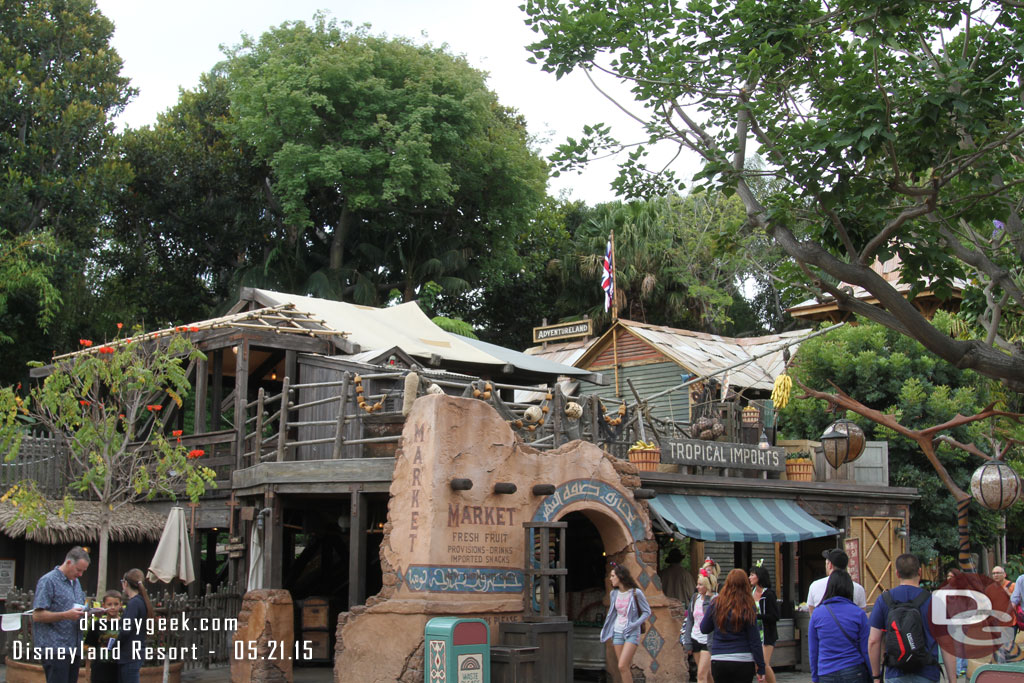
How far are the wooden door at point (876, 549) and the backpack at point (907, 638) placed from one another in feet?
32.2

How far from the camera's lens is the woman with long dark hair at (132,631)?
1045 centimetres

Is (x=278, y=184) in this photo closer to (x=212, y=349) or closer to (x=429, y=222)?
(x=429, y=222)

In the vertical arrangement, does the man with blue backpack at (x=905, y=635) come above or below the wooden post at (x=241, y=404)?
below

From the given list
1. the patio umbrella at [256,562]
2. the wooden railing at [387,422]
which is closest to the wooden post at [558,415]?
the wooden railing at [387,422]

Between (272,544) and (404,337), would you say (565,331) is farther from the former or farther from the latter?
(272,544)

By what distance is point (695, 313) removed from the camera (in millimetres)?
37406

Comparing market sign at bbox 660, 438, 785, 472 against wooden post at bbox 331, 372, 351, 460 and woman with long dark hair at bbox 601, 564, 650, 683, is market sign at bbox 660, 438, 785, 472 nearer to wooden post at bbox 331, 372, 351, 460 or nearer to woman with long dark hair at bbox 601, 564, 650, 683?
woman with long dark hair at bbox 601, 564, 650, 683

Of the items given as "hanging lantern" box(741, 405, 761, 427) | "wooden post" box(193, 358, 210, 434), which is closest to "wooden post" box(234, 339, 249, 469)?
"wooden post" box(193, 358, 210, 434)

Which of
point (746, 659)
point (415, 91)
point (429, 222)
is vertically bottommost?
point (746, 659)

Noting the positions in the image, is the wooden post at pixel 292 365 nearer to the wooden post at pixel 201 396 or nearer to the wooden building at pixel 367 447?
the wooden building at pixel 367 447

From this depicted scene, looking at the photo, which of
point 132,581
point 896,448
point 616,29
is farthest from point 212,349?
point 896,448

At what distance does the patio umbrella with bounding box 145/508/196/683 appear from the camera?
47.8 feet

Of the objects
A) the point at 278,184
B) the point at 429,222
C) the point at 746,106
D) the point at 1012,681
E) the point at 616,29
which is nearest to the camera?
the point at 1012,681

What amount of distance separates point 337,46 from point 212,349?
1778cm
